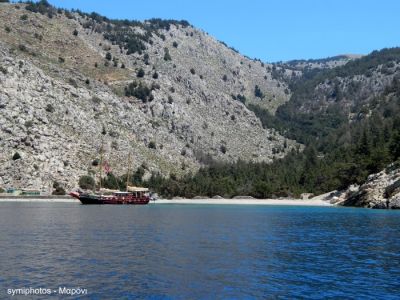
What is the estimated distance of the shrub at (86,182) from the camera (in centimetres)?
17975

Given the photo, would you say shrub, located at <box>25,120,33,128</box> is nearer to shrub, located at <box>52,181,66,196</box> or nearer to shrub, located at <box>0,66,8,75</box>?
shrub, located at <box>52,181,66,196</box>

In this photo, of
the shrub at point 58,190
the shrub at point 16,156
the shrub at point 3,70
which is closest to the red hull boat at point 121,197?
the shrub at point 58,190

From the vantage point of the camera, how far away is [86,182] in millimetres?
180750

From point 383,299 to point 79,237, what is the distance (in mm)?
39108

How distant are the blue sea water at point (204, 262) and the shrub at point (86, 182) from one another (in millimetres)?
109497

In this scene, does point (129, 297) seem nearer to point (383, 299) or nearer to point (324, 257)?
point (383, 299)

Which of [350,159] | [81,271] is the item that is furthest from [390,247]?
[350,159]

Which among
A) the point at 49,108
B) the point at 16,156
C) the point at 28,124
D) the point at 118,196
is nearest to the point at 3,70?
the point at 49,108

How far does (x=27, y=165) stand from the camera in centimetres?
17225

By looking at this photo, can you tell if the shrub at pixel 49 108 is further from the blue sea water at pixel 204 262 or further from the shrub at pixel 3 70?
the blue sea water at pixel 204 262

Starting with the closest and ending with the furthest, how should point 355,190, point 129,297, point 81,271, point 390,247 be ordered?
1. point 129,297
2. point 81,271
3. point 390,247
4. point 355,190

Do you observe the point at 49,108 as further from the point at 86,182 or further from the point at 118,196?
the point at 118,196

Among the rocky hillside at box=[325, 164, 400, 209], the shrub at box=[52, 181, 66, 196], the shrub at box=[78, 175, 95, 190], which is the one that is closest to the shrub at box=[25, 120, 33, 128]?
the shrub at box=[52, 181, 66, 196]

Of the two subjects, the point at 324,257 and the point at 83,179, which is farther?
the point at 83,179
